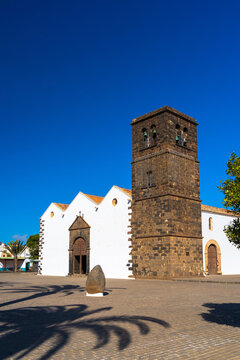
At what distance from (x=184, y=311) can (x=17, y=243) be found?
47485 mm

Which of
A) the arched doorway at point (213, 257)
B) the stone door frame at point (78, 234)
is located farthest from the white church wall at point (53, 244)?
the arched doorway at point (213, 257)

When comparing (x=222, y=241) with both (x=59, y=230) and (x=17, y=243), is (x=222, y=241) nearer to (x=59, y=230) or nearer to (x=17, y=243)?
(x=59, y=230)

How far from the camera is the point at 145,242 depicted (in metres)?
25.8

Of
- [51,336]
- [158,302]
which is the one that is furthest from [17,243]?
[51,336]

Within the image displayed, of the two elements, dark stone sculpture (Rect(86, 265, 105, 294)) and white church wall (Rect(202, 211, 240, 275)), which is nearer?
dark stone sculpture (Rect(86, 265, 105, 294))

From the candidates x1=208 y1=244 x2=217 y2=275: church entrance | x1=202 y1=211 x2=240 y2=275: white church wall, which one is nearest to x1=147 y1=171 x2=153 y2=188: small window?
x1=202 y1=211 x2=240 y2=275: white church wall

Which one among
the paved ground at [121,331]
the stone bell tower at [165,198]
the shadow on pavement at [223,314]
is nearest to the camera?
the paved ground at [121,331]

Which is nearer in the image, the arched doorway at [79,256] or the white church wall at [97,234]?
the white church wall at [97,234]

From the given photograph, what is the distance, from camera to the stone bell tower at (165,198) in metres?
24.5

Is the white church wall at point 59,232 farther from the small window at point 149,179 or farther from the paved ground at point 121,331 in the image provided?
the paved ground at point 121,331

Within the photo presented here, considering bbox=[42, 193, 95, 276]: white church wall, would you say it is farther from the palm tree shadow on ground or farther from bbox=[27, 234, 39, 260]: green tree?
bbox=[27, 234, 39, 260]: green tree

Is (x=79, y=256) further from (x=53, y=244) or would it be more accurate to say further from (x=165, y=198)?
(x=165, y=198)

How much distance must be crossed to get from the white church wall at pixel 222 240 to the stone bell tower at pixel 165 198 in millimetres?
2525

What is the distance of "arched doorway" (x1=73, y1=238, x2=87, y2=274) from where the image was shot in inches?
1266
